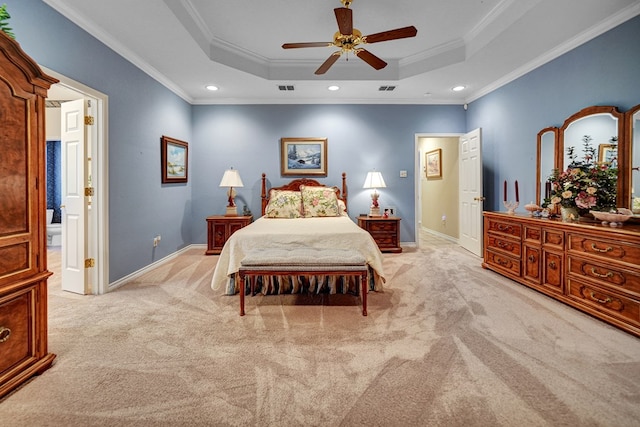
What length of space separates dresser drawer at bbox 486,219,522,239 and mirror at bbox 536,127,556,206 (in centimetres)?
59

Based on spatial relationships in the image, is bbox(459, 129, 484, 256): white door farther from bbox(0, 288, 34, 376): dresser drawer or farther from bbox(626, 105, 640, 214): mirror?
bbox(0, 288, 34, 376): dresser drawer

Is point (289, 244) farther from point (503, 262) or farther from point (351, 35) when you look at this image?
point (503, 262)

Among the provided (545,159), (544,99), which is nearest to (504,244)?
(545,159)

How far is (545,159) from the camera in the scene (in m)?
4.13

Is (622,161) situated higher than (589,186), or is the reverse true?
(622,161)

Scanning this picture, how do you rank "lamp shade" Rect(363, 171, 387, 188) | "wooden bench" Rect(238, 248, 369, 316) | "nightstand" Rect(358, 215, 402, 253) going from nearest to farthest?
"wooden bench" Rect(238, 248, 369, 316) < "nightstand" Rect(358, 215, 402, 253) < "lamp shade" Rect(363, 171, 387, 188)

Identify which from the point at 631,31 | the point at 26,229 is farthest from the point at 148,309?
the point at 631,31

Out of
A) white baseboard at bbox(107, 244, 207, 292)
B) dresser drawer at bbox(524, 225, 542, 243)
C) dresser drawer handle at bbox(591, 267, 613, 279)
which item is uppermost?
dresser drawer at bbox(524, 225, 542, 243)

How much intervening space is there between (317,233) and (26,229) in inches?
90.7

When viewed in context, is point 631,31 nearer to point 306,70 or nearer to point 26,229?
point 306,70

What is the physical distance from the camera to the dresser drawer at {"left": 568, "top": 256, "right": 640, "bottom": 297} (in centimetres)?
242

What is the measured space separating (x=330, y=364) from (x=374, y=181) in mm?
4085

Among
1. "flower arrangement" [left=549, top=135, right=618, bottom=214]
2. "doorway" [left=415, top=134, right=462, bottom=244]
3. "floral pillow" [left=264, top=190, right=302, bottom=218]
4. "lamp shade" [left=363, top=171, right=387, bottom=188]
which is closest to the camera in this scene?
"flower arrangement" [left=549, top=135, right=618, bottom=214]

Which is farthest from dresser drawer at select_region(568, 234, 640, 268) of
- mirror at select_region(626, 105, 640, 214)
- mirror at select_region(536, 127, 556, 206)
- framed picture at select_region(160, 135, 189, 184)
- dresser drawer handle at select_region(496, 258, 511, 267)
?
framed picture at select_region(160, 135, 189, 184)
